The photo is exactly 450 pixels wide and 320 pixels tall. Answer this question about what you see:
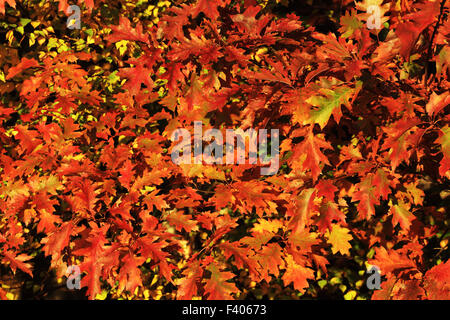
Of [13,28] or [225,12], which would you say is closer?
[225,12]

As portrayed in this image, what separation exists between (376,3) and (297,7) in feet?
4.55

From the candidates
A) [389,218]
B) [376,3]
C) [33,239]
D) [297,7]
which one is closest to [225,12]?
[376,3]

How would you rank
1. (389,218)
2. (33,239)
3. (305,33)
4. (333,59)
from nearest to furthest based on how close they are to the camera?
1. (333,59)
2. (305,33)
3. (389,218)
4. (33,239)

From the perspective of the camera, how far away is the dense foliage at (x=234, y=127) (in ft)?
6.70

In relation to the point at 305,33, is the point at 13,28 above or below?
above

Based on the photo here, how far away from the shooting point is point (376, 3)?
7.81 feet

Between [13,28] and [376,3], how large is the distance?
8.87 ft

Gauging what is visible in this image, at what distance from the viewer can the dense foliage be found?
2041mm

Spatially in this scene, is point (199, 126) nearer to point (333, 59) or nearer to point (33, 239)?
point (333, 59)

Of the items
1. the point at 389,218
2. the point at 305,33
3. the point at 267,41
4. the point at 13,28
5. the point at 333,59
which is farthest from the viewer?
the point at 13,28

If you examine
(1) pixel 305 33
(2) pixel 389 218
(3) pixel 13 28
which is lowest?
(2) pixel 389 218

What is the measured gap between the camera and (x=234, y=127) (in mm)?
2652

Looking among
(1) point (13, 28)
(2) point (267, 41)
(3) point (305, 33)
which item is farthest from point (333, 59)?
(1) point (13, 28)
